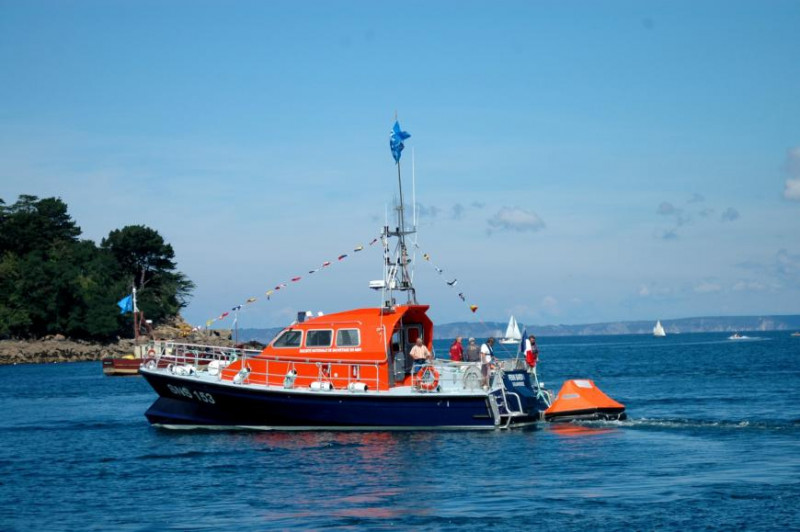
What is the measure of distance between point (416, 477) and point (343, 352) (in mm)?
7345

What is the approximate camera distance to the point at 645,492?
18.5m

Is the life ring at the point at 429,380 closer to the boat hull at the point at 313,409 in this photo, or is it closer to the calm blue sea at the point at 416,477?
the boat hull at the point at 313,409

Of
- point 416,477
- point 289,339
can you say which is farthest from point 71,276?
point 416,477

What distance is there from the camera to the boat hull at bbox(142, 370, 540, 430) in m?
25.9

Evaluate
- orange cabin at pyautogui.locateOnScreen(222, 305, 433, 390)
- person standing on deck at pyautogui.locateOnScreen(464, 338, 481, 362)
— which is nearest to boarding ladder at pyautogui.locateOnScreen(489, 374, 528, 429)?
person standing on deck at pyautogui.locateOnScreen(464, 338, 481, 362)

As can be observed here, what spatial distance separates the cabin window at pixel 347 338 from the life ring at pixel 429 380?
1.98 m

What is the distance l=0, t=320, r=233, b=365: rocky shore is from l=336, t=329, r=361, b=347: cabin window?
6817 centimetres

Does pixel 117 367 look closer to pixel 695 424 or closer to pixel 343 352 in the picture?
pixel 343 352

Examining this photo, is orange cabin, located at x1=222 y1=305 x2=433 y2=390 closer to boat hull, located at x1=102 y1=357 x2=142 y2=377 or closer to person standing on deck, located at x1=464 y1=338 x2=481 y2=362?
person standing on deck, located at x1=464 y1=338 x2=481 y2=362

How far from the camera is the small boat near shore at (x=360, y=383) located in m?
26.0

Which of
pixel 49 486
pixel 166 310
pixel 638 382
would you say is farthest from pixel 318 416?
pixel 166 310

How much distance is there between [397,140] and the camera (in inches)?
1110

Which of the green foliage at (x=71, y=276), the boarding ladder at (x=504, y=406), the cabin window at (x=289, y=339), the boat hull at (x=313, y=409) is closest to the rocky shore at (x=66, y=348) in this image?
the green foliage at (x=71, y=276)

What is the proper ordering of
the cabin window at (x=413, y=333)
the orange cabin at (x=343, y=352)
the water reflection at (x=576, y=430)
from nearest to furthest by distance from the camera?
the water reflection at (x=576, y=430)
the orange cabin at (x=343, y=352)
the cabin window at (x=413, y=333)
